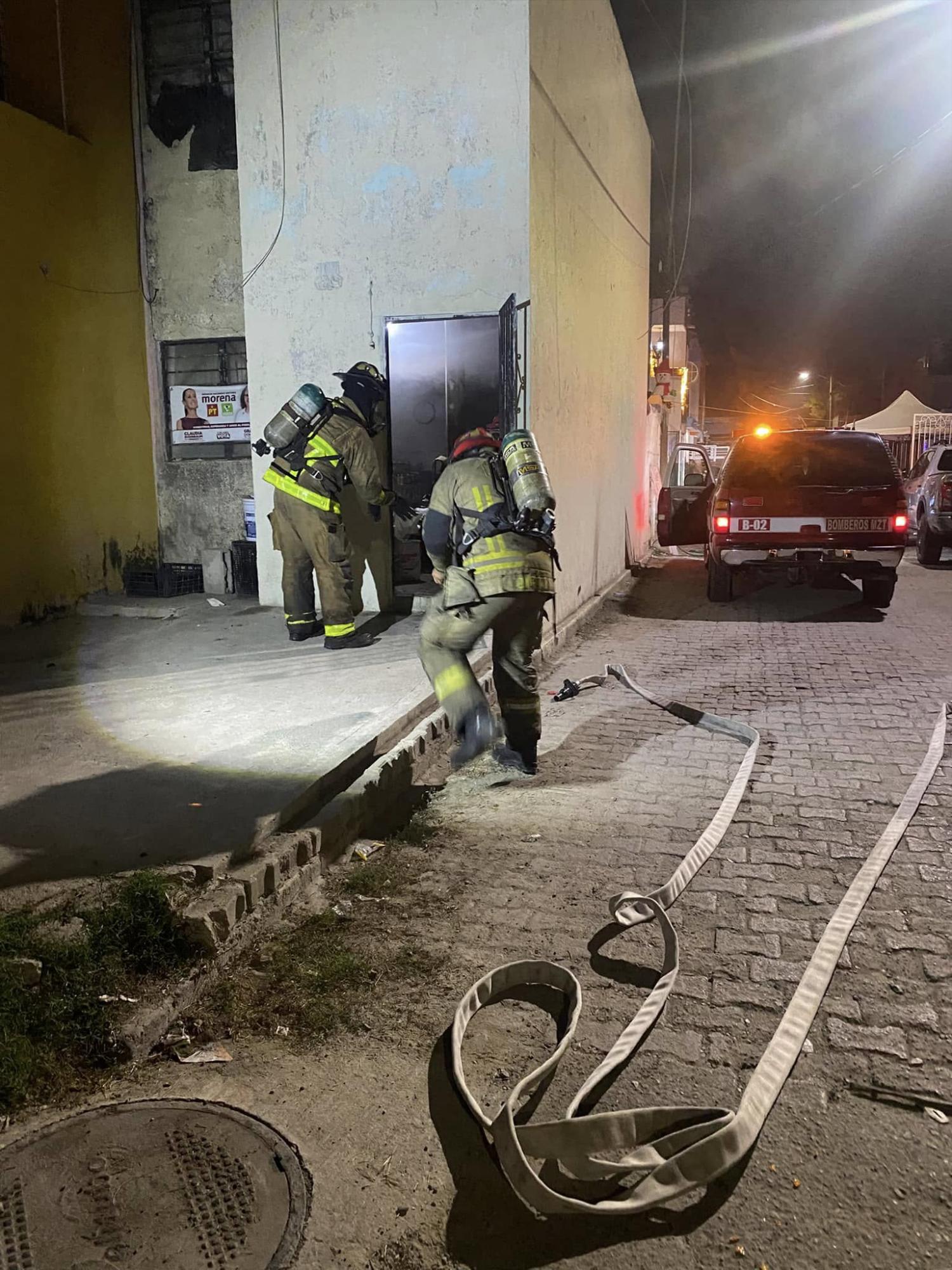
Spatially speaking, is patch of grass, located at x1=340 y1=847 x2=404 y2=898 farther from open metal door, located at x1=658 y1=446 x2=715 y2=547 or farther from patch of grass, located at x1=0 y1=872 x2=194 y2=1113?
open metal door, located at x1=658 y1=446 x2=715 y2=547

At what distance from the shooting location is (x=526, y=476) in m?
4.79

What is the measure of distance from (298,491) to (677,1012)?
17.6 ft

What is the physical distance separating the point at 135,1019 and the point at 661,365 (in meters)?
18.7

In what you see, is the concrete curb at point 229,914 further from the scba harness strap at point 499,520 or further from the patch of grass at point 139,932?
the scba harness strap at point 499,520

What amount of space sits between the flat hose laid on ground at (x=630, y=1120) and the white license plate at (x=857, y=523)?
711 cm

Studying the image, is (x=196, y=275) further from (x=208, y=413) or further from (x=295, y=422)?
(x=295, y=422)

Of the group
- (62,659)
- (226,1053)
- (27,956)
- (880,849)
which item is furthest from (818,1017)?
(62,659)

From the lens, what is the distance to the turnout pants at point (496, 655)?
16.2ft

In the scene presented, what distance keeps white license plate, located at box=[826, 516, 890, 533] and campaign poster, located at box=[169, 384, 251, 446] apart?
253 inches

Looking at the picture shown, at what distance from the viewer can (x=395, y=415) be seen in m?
8.46

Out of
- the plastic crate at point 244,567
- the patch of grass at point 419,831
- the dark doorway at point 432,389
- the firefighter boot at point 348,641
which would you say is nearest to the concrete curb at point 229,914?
the patch of grass at point 419,831

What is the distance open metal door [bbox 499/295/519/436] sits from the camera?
764 centimetres

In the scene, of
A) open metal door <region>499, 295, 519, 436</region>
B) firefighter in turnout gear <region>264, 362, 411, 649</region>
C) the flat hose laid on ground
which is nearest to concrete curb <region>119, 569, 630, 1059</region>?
the flat hose laid on ground

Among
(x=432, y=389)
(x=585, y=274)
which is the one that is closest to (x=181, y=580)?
(x=432, y=389)
